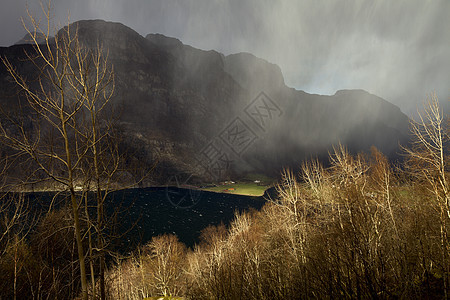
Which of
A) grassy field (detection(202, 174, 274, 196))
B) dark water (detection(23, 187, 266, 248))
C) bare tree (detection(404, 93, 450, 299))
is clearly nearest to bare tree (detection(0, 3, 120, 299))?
bare tree (detection(404, 93, 450, 299))

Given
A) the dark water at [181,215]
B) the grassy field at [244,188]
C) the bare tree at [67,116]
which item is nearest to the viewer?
the bare tree at [67,116]

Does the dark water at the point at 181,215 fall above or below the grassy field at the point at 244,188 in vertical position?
below

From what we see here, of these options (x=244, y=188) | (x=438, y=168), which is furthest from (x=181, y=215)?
(x=438, y=168)

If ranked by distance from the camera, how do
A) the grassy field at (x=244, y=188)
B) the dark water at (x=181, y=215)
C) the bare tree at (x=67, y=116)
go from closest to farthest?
the bare tree at (x=67, y=116)
the dark water at (x=181, y=215)
the grassy field at (x=244, y=188)

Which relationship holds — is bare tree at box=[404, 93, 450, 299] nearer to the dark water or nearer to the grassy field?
the dark water

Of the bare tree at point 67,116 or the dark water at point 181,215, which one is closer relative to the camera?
the bare tree at point 67,116

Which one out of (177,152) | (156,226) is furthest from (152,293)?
(177,152)

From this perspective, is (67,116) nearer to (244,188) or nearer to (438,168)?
(438,168)

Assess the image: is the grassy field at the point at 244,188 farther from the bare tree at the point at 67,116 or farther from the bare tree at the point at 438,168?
the bare tree at the point at 67,116

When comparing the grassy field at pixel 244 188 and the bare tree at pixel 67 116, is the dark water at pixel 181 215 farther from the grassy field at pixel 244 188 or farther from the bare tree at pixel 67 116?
the bare tree at pixel 67 116

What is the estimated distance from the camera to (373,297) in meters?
3.72

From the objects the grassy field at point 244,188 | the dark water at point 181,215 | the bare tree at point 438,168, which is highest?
the bare tree at point 438,168

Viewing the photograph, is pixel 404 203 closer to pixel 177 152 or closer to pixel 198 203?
pixel 198 203

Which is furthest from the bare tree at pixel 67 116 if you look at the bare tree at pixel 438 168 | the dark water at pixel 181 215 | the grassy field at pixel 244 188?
the grassy field at pixel 244 188
